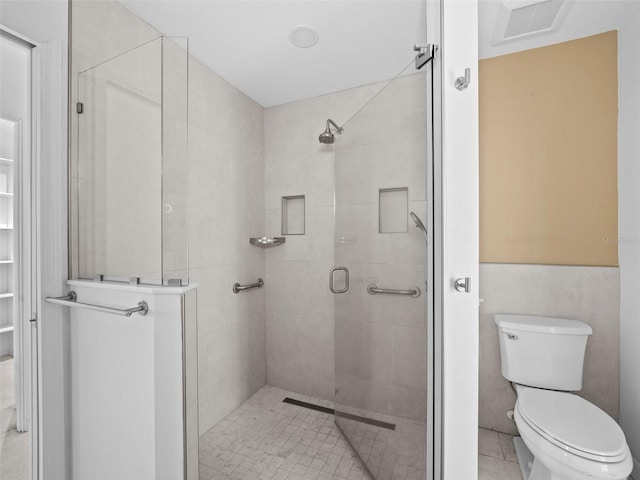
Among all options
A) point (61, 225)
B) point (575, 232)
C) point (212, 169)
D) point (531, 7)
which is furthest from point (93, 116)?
point (575, 232)

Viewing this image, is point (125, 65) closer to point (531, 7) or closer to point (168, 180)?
point (168, 180)

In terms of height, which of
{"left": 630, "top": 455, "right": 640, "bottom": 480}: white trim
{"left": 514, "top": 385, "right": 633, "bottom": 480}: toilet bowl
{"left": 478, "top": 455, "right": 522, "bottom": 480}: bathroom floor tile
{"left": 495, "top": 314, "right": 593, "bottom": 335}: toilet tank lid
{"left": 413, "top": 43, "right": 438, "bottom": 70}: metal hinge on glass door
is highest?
{"left": 413, "top": 43, "right": 438, "bottom": 70}: metal hinge on glass door

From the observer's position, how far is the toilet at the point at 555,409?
40.1 inches

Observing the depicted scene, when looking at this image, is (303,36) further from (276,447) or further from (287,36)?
(276,447)

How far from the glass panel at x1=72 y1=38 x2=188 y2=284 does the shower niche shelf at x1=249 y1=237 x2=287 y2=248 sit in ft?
3.52

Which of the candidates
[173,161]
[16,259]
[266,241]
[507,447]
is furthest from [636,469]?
[16,259]

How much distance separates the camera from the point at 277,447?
5.27 feet

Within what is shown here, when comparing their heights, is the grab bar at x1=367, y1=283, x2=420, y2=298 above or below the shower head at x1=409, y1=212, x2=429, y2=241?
below

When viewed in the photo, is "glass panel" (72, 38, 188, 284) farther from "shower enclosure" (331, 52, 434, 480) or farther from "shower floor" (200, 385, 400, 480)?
"shower floor" (200, 385, 400, 480)

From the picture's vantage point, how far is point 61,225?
3.76ft

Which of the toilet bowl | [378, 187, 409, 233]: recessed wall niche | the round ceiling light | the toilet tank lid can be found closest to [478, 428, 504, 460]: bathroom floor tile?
the toilet bowl

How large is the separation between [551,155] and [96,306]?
2.30 metres

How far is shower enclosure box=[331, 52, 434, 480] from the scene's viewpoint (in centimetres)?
99

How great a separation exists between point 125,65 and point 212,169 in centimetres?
76
